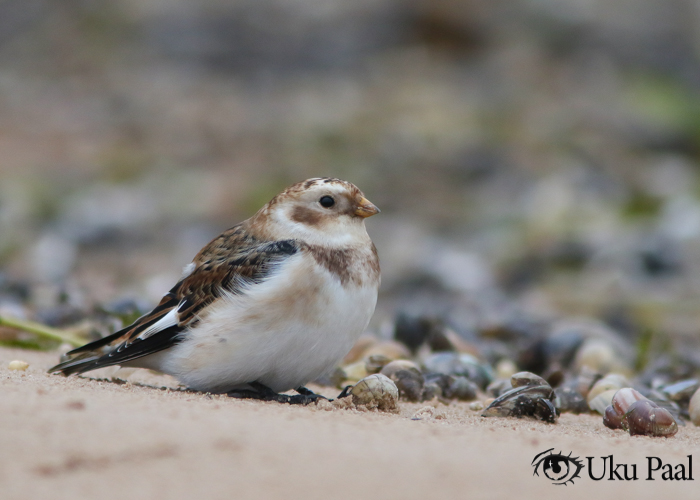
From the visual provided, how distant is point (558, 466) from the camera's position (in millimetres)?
2291

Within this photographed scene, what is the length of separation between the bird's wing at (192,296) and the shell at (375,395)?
59 cm

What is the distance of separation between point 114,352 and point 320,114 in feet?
40.3

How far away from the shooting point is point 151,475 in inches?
80.7

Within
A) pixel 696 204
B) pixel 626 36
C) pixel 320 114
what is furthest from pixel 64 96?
pixel 696 204

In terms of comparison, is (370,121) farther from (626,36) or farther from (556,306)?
(556,306)

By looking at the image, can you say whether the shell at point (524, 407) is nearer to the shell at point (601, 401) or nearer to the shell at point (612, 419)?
the shell at point (612, 419)

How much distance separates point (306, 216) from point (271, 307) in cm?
62

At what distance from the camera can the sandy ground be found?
2.02 metres

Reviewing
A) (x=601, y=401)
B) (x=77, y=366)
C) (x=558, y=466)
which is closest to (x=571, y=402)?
(x=601, y=401)

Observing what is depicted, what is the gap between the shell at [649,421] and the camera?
3.17 m

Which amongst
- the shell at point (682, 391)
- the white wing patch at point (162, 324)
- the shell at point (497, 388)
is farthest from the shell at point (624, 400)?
the white wing patch at point (162, 324)

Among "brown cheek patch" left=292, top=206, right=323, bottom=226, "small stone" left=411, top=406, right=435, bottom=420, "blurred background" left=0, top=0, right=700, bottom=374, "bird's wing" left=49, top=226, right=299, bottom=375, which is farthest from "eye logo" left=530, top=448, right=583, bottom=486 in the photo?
"blurred background" left=0, top=0, right=700, bottom=374

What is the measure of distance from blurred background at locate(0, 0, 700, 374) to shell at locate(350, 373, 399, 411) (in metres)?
2.52

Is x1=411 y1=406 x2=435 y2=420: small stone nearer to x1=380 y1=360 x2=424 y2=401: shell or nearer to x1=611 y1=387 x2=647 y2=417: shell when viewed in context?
x1=380 y1=360 x2=424 y2=401: shell
